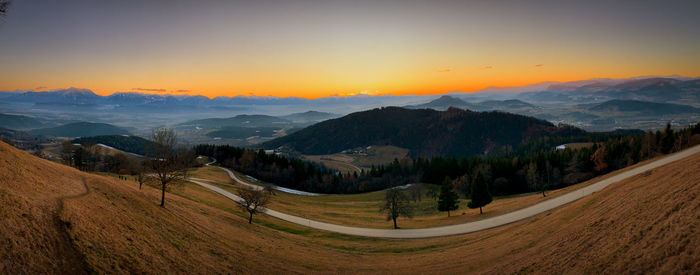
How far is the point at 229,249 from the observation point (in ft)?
80.7

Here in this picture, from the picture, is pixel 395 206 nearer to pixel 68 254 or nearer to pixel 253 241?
pixel 253 241

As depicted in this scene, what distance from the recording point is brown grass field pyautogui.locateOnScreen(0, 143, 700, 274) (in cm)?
1376

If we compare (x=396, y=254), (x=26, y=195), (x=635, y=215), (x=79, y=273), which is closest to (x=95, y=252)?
(x=79, y=273)

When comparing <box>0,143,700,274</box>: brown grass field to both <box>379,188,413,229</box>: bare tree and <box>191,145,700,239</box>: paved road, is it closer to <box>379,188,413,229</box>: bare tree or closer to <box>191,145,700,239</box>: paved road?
<box>191,145,700,239</box>: paved road

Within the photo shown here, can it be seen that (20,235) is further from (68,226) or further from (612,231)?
(612,231)

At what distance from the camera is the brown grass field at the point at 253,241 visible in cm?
1376

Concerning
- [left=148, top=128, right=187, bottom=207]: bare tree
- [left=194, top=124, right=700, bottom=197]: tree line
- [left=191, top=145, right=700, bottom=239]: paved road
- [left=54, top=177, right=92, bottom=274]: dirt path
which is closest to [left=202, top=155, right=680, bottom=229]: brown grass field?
[left=191, top=145, right=700, bottom=239]: paved road

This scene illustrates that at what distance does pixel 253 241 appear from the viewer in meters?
29.7

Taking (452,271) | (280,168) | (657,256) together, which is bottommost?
(280,168)

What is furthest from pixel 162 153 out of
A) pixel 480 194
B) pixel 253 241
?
pixel 480 194

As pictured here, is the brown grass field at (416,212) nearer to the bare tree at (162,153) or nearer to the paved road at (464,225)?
the paved road at (464,225)

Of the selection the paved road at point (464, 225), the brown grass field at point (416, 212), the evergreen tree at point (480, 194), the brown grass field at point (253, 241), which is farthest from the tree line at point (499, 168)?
the brown grass field at point (253, 241)

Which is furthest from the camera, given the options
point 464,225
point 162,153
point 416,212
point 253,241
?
point 416,212

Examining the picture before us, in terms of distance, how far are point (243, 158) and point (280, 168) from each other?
17.8m
